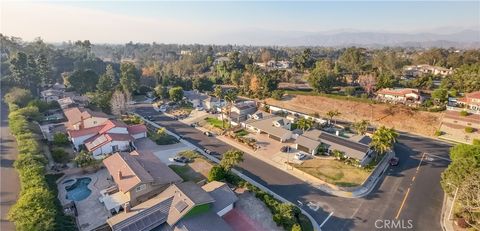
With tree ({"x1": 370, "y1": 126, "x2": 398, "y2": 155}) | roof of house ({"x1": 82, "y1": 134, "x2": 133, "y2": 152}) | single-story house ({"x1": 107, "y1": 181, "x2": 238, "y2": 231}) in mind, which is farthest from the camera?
roof of house ({"x1": 82, "y1": 134, "x2": 133, "y2": 152})

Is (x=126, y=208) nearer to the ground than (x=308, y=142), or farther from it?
farther from it

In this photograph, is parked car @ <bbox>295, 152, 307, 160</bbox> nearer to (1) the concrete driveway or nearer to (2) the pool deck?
(1) the concrete driveway

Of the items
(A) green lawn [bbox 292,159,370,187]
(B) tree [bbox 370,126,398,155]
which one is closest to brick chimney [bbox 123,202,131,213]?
(A) green lawn [bbox 292,159,370,187]

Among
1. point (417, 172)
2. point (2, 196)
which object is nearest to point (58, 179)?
point (2, 196)

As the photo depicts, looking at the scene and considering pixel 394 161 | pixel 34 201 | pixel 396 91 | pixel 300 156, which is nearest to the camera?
pixel 34 201

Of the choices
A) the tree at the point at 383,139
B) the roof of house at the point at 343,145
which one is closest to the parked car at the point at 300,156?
the roof of house at the point at 343,145

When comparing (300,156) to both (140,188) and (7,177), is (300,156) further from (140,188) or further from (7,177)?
(7,177)

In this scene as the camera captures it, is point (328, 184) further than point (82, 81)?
No

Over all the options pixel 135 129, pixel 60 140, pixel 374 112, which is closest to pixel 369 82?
pixel 374 112
